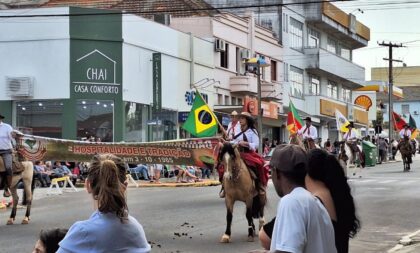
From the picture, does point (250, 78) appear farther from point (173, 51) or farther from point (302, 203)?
point (302, 203)

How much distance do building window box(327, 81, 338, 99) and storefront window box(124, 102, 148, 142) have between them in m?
28.3

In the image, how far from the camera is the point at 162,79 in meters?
35.1

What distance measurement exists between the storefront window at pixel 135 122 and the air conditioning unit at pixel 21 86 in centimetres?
457

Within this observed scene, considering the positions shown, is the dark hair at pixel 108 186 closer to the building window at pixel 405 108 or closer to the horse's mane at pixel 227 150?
the horse's mane at pixel 227 150

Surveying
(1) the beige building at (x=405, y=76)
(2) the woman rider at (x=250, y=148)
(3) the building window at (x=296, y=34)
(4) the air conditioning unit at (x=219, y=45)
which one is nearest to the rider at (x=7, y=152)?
(2) the woman rider at (x=250, y=148)

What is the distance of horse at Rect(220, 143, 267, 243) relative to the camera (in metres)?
11.3

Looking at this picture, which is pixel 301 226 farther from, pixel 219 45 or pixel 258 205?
pixel 219 45

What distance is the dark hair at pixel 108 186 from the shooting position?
3.91 m

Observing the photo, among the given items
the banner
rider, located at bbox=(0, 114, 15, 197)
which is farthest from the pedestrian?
the banner

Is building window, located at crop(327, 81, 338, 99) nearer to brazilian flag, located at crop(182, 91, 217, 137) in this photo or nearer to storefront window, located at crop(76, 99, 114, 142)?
storefront window, located at crop(76, 99, 114, 142)

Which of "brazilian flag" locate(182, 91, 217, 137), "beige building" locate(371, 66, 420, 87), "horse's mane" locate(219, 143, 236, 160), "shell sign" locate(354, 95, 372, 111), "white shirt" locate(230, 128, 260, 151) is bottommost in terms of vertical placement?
"horse's mane" locate(219, 143, 236, 160)

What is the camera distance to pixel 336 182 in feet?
14.5

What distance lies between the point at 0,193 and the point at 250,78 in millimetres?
23687

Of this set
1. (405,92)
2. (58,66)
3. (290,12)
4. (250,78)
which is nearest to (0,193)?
(58,66)
